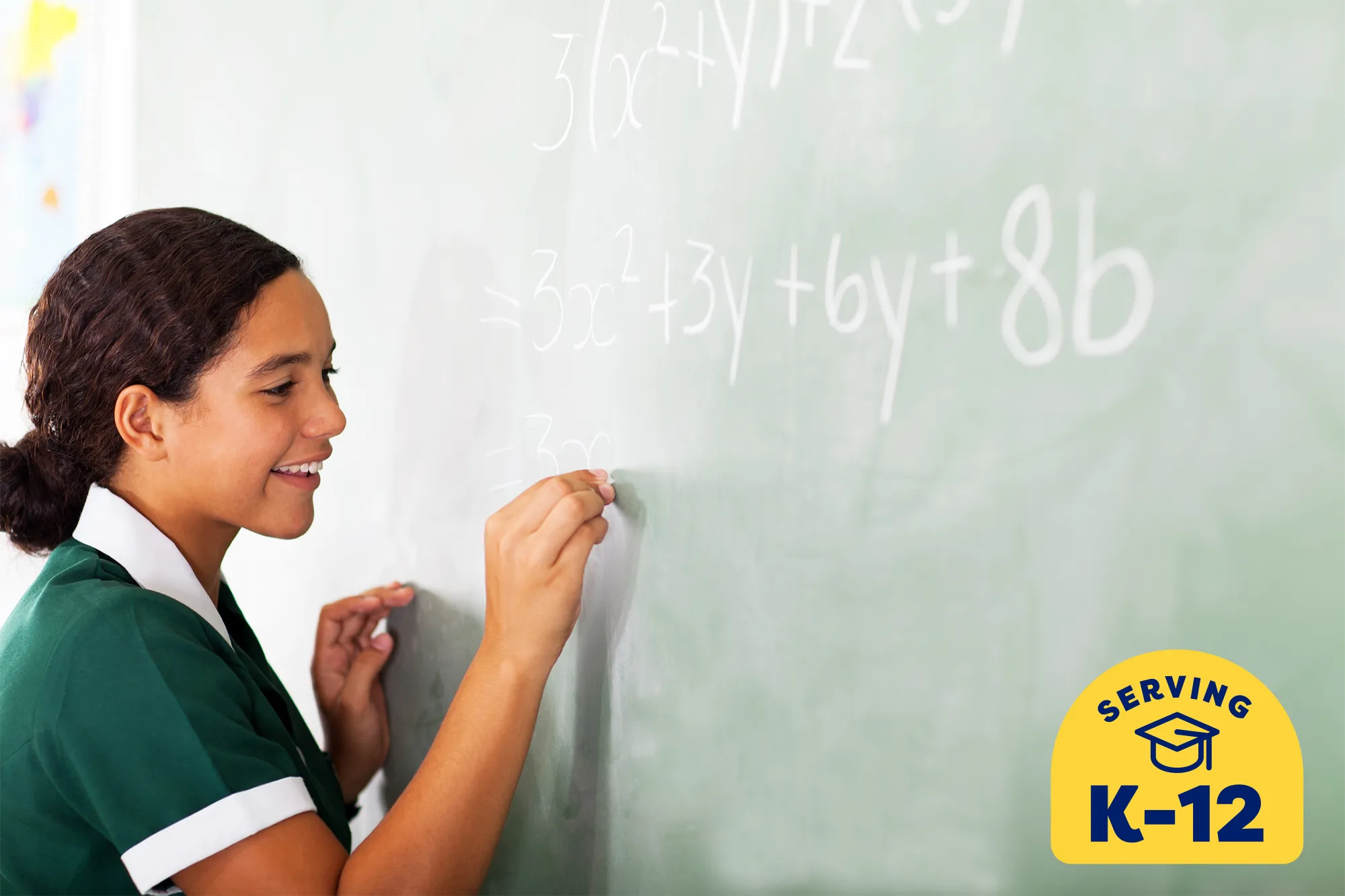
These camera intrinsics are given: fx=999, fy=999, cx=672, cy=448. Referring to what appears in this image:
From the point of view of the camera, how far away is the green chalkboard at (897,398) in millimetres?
396

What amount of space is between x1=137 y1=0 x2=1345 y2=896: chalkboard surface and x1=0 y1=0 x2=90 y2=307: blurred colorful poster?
961 mm

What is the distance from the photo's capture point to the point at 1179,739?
1.41ft

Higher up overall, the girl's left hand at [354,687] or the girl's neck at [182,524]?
the girl's neck at [182,524]

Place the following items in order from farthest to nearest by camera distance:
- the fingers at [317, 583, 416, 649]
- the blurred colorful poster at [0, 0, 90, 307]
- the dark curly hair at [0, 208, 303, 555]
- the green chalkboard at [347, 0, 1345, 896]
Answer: the blurred colorful poster at [0, 0, 90, 307]
the fingers at [317, 583, 416, 649]
the dark curly hair at [0, 208, 303, 555]
the green chalkboard at [347, 0, 1345, 896]

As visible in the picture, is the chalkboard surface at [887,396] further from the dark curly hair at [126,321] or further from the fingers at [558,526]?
the dark curly hair at [126,321]

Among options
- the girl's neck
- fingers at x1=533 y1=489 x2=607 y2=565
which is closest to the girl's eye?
the girl's neck

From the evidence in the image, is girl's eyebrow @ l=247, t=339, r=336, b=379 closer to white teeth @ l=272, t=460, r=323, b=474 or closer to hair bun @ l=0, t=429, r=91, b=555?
white teeth @ l=272, t=460, r=323, b=474

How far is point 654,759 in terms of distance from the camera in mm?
674

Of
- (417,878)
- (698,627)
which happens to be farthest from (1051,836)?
(417,878)

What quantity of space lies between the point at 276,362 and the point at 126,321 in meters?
0.11

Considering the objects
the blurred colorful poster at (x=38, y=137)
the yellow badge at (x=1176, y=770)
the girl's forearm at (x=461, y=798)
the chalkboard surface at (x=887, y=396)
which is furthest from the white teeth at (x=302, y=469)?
the blurred colorful poster at (x=38, y=137)

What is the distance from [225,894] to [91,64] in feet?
4.41

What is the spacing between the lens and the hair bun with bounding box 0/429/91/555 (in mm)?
800

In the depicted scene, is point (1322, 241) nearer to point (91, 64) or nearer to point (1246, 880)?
point (1246, 880)
